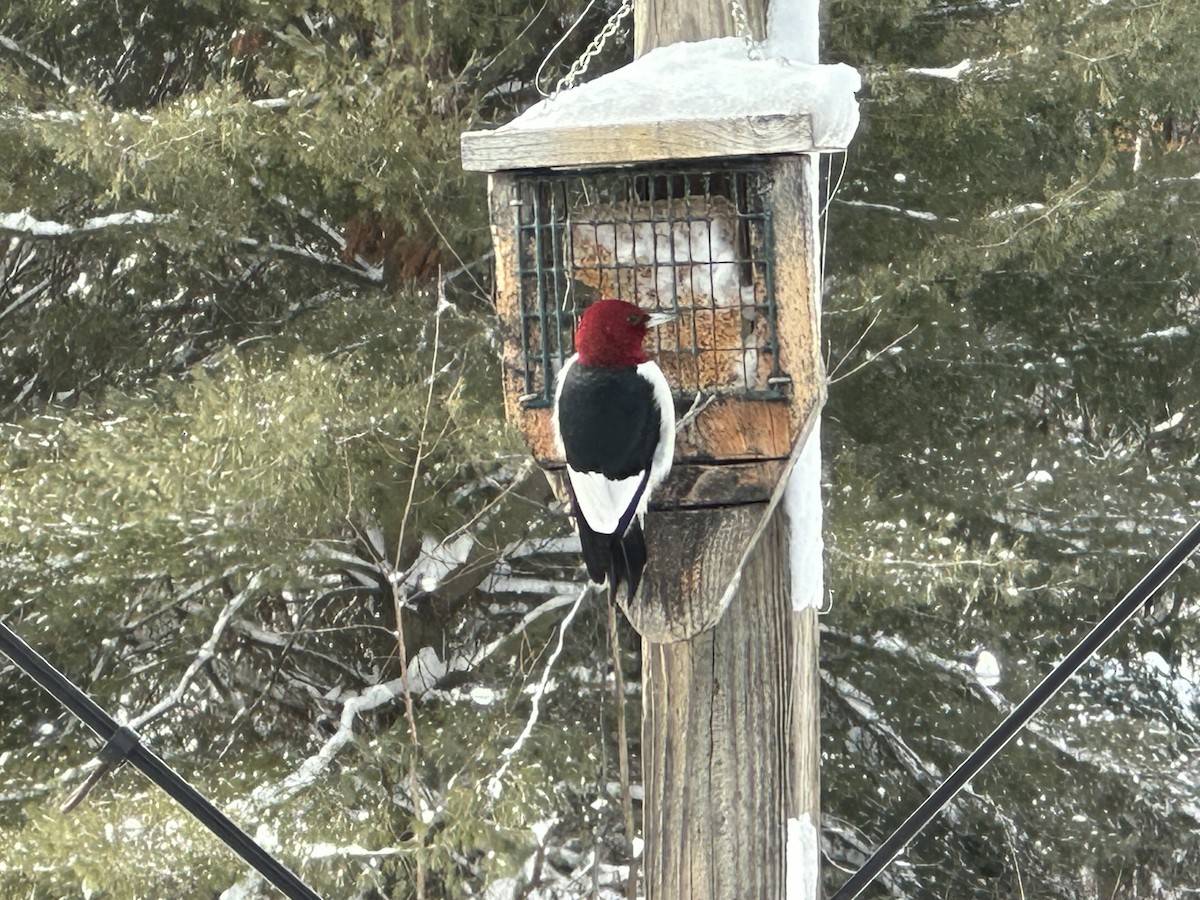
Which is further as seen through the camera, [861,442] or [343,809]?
[861,442]

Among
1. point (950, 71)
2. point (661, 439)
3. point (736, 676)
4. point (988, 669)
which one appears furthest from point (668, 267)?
point (988, 669)

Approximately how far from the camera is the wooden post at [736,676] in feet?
5.34

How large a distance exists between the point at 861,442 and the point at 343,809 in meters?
2.57

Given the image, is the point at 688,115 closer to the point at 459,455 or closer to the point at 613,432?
the point at 613,432

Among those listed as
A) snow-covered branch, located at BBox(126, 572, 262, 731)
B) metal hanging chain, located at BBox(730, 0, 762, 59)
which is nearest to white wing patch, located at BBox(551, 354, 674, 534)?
metal hanging chain, located at BBox(730, 0, 762, 59)

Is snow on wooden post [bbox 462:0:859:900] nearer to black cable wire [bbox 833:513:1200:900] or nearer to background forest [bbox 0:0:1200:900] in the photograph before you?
black cable wire [bbox 833:513:1200:900]

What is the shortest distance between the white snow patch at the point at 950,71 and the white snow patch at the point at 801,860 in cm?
340

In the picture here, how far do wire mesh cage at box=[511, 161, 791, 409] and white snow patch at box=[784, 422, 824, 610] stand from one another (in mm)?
138

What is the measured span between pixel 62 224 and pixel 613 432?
4578mm

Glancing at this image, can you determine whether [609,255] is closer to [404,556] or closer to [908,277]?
[908,277]

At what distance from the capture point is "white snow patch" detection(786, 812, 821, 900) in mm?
1685

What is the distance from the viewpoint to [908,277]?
467 centimetres

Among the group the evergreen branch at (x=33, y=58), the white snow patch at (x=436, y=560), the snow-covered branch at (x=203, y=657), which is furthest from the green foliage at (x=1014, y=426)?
the evergreen branch at (x=33, y=58)

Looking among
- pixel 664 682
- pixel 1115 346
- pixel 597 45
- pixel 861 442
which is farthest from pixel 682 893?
pixel 1115 346
